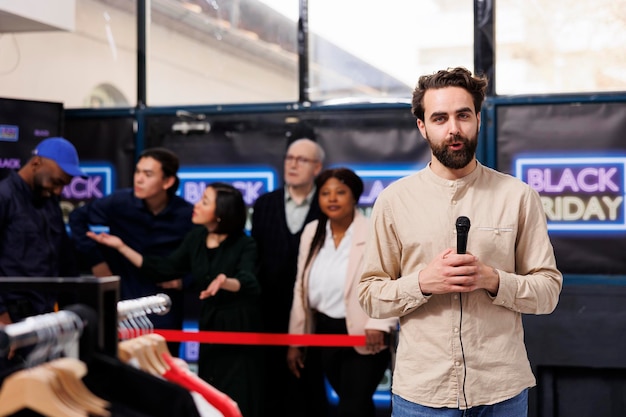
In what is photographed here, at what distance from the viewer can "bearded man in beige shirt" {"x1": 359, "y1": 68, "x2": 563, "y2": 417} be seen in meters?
2.53

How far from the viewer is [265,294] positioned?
5.07 meters

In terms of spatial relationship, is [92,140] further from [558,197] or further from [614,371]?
[614,371]

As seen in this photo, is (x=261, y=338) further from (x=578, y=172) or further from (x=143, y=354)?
(x=143, y=354)

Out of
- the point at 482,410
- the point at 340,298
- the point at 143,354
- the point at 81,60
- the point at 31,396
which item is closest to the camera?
the point at 31,396

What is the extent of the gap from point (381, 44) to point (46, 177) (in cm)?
206

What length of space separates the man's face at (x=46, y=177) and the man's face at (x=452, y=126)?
2.61m

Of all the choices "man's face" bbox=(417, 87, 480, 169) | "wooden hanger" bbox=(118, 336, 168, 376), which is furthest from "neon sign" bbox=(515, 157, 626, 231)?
"wooden hanger" bbox=(118, 336, 168, 376)

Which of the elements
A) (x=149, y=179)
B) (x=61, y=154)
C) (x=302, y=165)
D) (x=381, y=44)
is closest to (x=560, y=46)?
(x=381, y=44)

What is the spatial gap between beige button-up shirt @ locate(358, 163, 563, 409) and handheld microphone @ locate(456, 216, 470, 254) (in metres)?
0.14

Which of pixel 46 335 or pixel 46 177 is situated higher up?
pixel 46 177

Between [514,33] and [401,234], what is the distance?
8.69 ft

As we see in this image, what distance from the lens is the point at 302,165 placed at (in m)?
5.11

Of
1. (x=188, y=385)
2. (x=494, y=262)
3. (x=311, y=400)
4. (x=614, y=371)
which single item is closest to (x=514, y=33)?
(x=614, y=371)

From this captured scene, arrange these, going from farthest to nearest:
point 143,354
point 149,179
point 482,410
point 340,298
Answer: point 149,179 → point 340,298 → point 482,410 → point 143,354
